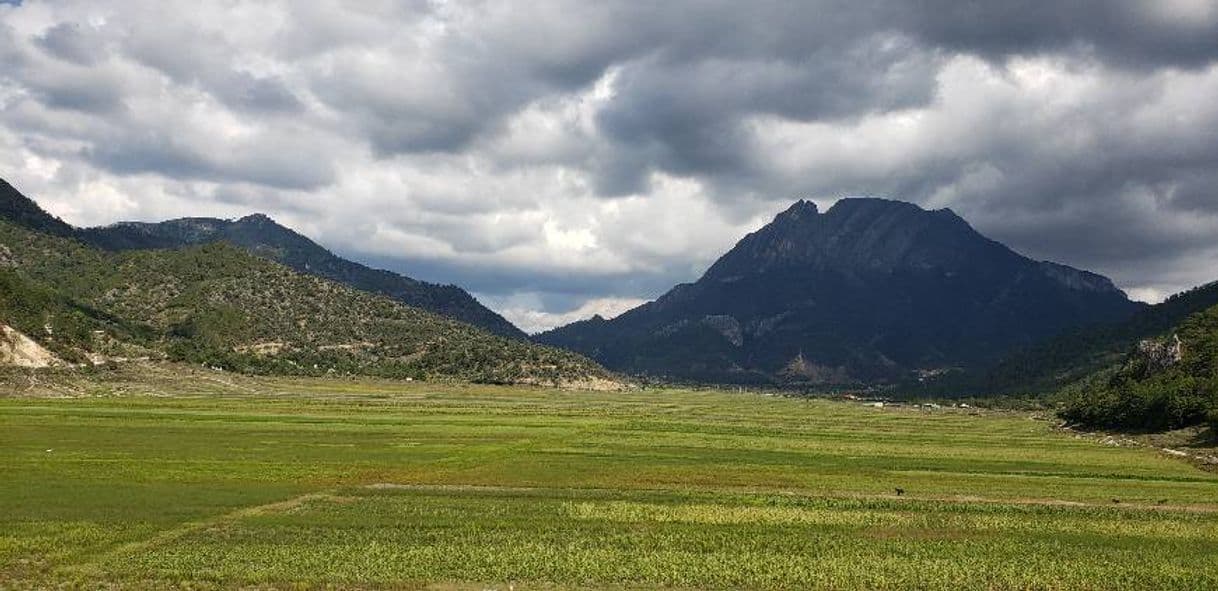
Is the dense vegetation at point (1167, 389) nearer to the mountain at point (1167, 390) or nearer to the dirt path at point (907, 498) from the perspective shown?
the mountain at point (1167, 390)

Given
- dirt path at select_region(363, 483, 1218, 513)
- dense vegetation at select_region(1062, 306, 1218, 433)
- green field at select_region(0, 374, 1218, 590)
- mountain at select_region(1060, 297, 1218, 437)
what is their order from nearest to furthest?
green field at select_region(0, 374, 1218, 590), dirt path at select_region(363, 483, 1218, 513), mountain at select_region(1060, 297, 1218, 437), dense vegetation at select_region(1062, 306, 1218, 433)

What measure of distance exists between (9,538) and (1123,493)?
68041 millimetres

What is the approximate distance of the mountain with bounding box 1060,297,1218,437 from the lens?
386 feet

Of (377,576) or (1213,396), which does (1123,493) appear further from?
(1213,396)

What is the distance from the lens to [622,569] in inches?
1291

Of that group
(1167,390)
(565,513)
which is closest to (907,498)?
(565,513)

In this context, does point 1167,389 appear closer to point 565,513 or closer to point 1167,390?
point 1167,390

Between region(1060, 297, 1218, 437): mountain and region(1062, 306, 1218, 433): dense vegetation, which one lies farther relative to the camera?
region(1062, 306, 1218, 433): dense vegetation

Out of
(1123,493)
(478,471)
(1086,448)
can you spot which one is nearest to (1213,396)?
(1086,448)

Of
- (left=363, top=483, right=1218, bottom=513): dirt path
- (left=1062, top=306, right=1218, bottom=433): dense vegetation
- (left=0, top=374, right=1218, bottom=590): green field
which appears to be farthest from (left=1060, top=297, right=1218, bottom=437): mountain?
(left=363, top=483, right=1218, bottom=513): dirt path

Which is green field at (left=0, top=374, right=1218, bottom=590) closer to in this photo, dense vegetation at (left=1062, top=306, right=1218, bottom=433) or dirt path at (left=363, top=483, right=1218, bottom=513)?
dirt path at (left=363, top=483, right=1218, bottom=513)

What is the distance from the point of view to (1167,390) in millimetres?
123688

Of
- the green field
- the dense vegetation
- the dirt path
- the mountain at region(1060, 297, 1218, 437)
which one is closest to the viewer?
the green field

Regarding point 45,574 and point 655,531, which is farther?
point 655,531
